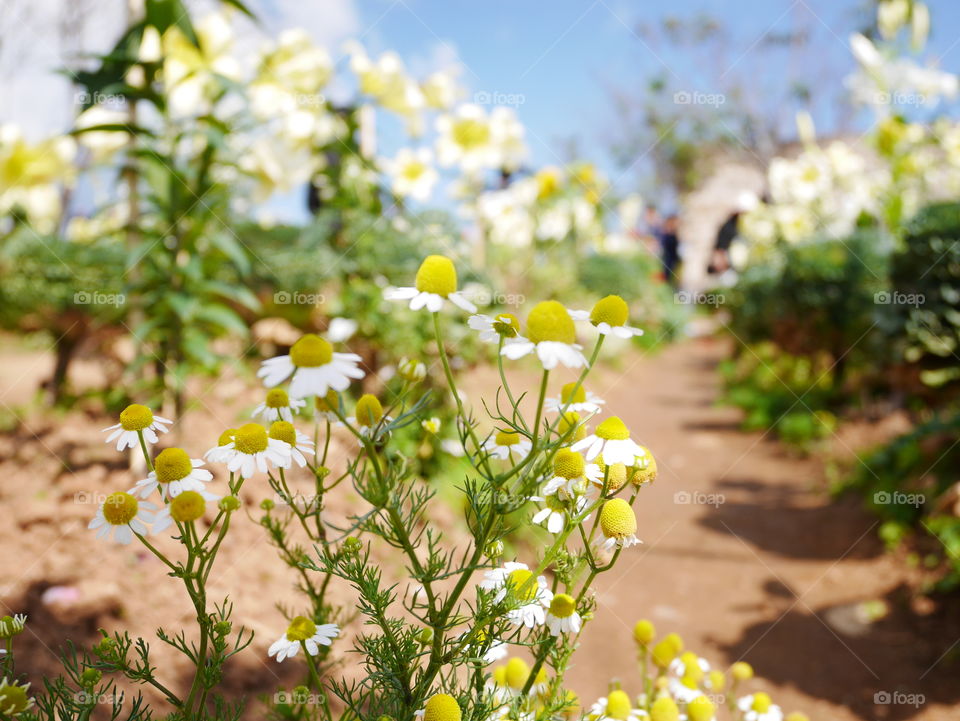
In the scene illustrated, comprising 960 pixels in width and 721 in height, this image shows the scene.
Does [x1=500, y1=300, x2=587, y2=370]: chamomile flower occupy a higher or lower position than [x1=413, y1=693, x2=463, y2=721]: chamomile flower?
higher

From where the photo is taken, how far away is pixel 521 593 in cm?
83

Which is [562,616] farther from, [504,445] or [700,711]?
[700,711]

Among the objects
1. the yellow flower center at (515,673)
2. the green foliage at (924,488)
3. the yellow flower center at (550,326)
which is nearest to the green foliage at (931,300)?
the green foliage at (924,488)

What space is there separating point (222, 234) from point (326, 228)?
0.86 meters

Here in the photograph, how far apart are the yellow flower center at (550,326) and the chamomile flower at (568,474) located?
0.21 metres

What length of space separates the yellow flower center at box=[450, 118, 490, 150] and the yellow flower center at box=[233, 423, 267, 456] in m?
3.40

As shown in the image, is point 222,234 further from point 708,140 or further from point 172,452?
point 708,140

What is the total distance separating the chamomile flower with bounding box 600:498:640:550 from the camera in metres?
0.81

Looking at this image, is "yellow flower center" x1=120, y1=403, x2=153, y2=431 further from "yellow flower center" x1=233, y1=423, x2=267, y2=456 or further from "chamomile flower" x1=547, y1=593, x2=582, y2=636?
"chamomile flower" x1=547, y1=593, x2=582, y2=636

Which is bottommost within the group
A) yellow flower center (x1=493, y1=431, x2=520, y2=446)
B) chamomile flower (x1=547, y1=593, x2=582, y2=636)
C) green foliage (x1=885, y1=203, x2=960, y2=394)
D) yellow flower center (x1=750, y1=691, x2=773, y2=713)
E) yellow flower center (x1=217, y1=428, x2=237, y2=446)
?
chamomile flower (x1=547, y1=593, x2=582, y2=636)

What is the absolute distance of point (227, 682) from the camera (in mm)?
1604

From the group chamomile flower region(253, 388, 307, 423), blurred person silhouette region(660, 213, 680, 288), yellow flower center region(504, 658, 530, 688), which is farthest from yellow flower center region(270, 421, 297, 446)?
blurred person silhouette region(660, 213, 680, 288)

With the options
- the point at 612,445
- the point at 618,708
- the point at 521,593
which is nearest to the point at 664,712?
the point at 618,708

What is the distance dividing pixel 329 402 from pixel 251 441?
127 millimetres
